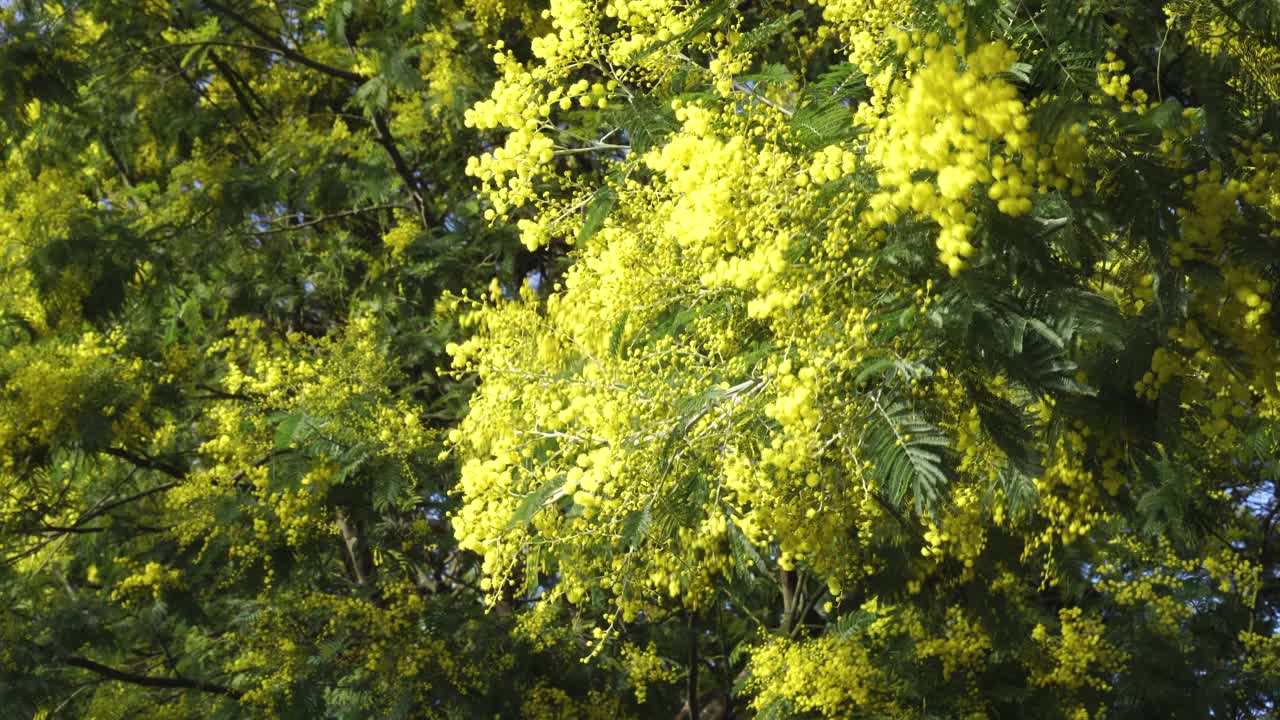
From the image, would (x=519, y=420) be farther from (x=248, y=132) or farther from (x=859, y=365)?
(x=248, y=132)

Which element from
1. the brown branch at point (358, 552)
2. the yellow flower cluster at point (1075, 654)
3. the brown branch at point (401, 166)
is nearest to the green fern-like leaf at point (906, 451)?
the yellow flower cluster at point (1075, 654)

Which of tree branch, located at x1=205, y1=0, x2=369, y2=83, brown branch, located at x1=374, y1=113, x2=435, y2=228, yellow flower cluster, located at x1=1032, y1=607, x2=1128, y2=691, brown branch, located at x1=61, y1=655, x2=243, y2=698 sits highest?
tree branch, located at x1=205, y1=0, x2=369, y2=83

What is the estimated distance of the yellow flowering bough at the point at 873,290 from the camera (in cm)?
238

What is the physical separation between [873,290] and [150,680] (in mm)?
6538

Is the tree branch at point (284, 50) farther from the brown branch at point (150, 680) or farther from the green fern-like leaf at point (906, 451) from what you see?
the green fern-like leaf at point (906, 451)

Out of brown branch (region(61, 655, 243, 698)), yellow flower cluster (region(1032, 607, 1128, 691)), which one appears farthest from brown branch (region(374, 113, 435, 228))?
yellow flower cluster (region(1032, 607, 1128, 691))

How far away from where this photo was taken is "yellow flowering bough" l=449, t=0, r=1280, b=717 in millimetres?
2375

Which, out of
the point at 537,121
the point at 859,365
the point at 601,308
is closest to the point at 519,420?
the point at 601,308

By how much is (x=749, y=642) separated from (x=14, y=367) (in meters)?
4.76

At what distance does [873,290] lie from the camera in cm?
277

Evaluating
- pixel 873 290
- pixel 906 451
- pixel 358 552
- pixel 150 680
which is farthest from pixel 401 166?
pixel 906 451

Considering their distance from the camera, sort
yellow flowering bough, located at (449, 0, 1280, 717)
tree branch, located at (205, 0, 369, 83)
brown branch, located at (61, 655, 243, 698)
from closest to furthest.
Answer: yellow flowering bough, located at (449, 0, 1280, 717) < tree branch, located at (205, 0, 369, 83) < brown branch, located at (61, 655, 243, 698)

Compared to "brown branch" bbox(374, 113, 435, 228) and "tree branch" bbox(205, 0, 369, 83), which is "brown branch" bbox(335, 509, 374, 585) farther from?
"tree branch" bbox(205, 0, 369, 83)

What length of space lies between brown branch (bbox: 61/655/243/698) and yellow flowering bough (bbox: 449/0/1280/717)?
14.3 ft
